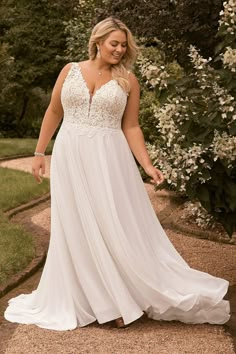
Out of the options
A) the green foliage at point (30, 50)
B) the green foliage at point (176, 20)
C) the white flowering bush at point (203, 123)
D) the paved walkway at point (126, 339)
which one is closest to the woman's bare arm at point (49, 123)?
the white flowering bush at point (203, 123)

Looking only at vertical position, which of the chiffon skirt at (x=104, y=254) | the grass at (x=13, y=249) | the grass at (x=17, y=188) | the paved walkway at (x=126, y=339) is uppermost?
the chiffon skirt at (x=104, y=254)

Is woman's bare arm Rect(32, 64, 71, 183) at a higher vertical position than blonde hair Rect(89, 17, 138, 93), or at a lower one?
lower

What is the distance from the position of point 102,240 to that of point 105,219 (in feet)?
0.51

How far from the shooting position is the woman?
525 centimetres

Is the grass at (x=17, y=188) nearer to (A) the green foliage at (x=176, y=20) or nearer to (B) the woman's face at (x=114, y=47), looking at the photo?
(A) the green foliage at (x=176, y=20)

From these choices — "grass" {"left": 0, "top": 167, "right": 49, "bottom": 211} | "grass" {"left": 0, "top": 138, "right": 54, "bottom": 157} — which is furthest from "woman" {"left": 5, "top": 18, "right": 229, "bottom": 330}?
"grass" {"left": 0, "top": 138, "right": 54, "bottom": 157}

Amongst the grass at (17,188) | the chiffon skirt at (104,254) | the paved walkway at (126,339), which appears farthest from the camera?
the grass at (17,188)

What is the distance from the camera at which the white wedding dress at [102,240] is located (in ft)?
17.2

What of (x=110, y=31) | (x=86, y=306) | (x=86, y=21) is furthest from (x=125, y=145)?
(x=86, y=21)

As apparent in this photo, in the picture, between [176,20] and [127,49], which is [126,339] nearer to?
[127,49]

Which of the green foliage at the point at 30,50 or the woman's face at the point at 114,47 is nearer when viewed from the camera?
the woman's face at the point at 114,47

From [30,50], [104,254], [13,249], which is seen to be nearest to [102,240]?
[104,254]

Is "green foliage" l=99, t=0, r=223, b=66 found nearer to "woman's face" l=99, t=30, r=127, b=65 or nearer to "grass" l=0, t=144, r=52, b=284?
"grass" l=0, t=144, r=52, b=284

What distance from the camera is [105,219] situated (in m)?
5.27
